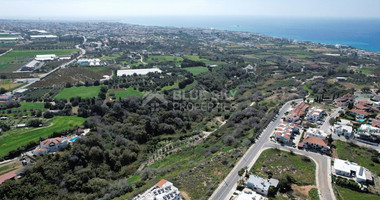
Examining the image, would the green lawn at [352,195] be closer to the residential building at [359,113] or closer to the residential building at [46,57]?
the residential building at [359,113]

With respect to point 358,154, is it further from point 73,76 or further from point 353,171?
point 73,76

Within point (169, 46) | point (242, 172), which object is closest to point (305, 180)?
point (242, 172)

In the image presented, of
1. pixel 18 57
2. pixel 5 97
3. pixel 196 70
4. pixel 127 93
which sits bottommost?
pixel 5 97

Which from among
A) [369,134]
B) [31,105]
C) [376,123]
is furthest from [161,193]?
[31,105]

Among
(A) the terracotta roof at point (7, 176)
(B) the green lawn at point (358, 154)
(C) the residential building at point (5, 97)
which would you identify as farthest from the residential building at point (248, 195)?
(C) the residential building at point (5, 97)

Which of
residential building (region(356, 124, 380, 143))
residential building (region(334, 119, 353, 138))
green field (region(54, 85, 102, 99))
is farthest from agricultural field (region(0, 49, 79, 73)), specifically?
residential building (region(356, 124, 380, 143))
